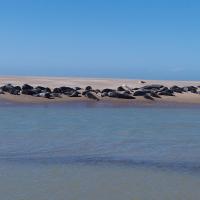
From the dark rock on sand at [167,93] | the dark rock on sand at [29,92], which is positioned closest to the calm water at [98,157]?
the dark rock on sand at [29,92]

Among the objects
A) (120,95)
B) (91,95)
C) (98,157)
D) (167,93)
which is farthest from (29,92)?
(98,157)

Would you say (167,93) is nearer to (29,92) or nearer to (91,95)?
(91,95)

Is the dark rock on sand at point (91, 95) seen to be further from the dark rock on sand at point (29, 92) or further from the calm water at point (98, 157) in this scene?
the calm water at point (98, 157)

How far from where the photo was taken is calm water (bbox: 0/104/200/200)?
870 cm

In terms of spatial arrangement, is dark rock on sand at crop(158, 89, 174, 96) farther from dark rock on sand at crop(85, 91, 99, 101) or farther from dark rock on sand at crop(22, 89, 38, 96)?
dark rock on sand at crop(22, 89, 38, 96)

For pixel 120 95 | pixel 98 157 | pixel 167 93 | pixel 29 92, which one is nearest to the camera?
pixel 98 157

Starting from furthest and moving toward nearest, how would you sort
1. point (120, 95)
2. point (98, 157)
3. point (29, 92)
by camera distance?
point (120, 95) → point (29, 92) → point (98, 157)

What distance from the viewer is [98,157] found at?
11.5 meters

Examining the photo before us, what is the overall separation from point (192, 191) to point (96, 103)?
52.8 ft

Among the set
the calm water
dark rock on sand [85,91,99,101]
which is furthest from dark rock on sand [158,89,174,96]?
the calm water

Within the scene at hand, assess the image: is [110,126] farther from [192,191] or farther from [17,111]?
[192,191]

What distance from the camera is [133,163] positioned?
1096 cm

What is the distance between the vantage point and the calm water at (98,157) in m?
8.70

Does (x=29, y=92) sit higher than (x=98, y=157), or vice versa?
(x=29, y=92)
